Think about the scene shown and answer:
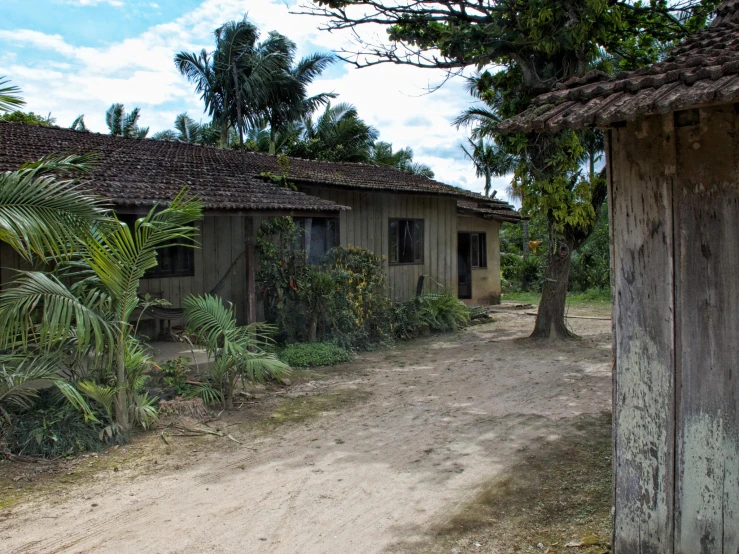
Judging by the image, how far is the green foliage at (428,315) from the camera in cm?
1246

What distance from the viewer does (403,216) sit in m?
14.1

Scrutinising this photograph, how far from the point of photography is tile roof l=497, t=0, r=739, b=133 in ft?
8.81

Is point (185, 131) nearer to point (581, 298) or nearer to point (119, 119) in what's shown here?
point (119, 119)

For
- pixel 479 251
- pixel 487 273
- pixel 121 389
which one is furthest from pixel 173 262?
pixel 487 273

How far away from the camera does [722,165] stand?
2.99 metres

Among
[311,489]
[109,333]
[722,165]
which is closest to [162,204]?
[109,333]

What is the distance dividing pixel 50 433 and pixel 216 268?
18.4 feet

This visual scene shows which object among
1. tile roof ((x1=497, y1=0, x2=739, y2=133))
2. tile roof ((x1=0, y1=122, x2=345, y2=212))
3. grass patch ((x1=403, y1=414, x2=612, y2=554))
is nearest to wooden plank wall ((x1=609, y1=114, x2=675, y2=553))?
tile roof ((x1=497, y1=0, x2=739, y2=133))

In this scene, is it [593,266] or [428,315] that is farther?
[593,266]

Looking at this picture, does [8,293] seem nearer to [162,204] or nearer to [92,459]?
[92,459]

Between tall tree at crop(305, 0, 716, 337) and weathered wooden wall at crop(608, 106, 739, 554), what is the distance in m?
7.65

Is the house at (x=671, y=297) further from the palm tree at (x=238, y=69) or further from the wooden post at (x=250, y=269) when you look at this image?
the palm tree at (x=238, y=69)

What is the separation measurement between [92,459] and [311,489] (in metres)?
2.11

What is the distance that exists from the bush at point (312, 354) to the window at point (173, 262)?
2.21 metres
